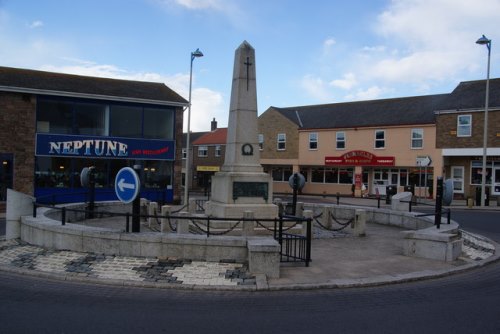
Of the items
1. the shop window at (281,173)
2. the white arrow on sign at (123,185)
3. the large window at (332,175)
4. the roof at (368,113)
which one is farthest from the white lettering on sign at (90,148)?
the shop window at (281,173)

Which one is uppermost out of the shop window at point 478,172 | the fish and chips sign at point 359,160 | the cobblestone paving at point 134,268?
the fish and chips sign at point 359,160

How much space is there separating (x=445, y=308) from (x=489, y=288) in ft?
6.21

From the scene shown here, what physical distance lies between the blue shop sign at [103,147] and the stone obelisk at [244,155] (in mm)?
14933

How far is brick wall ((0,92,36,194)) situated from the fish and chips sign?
25.6 m

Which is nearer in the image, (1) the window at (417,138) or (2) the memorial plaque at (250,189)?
(2) the memorial plaque at (250,189)

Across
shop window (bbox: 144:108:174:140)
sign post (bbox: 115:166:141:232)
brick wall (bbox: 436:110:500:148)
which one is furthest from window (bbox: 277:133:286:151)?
sign post (bbox: 115:166:141:232)

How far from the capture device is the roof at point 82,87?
82.2 feet

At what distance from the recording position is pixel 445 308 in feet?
22.3

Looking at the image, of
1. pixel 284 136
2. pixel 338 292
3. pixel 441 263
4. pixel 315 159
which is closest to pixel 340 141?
pixel 315 159

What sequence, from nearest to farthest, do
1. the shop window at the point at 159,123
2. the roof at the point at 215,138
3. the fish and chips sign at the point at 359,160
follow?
1. the shop window at the point at 159,123
2. the fish and chips sign at the point at 359,160
3. the roof at the point at 215,138

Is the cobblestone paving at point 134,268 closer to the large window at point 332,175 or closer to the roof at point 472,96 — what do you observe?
the roof at point 472,96

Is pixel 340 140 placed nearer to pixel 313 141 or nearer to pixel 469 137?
Result: pixel 313 141

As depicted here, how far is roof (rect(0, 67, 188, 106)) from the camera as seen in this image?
986 inches

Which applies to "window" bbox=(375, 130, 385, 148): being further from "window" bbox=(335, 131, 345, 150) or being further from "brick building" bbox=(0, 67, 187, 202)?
"brick building" bbox=(0, 67, 187, 202)
